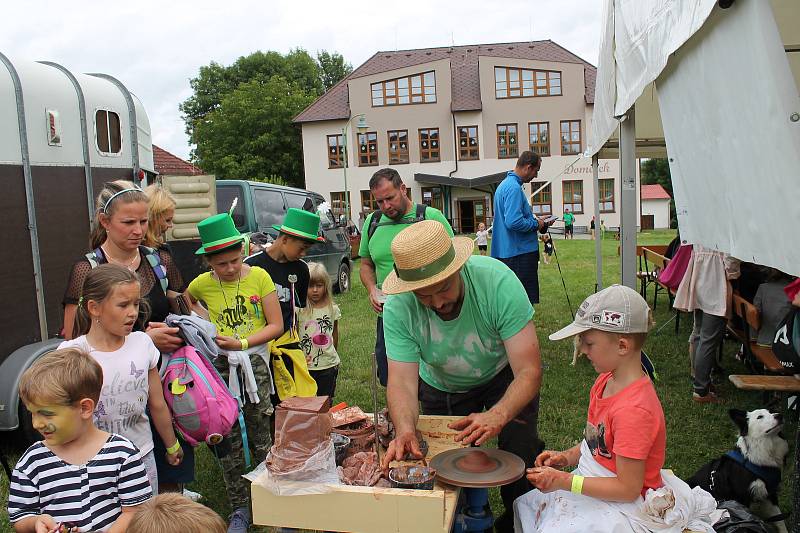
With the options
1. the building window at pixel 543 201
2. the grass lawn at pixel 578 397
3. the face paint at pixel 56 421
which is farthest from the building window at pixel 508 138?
the face paint at pixel 56 421

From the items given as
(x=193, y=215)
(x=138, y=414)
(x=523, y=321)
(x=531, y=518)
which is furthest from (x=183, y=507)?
(x=193, y=215)

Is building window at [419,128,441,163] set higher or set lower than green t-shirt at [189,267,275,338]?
higher

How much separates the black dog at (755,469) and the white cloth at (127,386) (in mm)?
2906

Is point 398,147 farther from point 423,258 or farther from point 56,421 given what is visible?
point 56,421

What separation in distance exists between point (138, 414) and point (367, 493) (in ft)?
4.23

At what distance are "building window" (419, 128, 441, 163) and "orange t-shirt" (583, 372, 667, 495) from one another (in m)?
35.1

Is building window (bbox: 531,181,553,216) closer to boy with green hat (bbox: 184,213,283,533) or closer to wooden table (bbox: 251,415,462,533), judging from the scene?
boy with green hat (bbox: 184,213,283,533)

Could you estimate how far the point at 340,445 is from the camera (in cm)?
263

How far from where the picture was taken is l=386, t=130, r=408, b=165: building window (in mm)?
36750

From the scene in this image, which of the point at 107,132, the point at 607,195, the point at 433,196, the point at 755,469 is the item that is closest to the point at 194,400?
the point at 755,469

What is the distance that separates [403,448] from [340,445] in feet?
0.98

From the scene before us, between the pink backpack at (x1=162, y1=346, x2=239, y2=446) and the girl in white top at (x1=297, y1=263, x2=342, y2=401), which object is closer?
the pink backpack at (x1=162, y1=346, x2=239, y2=446)

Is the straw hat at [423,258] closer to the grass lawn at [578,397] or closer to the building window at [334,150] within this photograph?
the grass lawn at [578,397]

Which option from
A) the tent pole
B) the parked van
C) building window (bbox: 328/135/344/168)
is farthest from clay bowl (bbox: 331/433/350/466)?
building window (bbox: 328/135/344/168)
